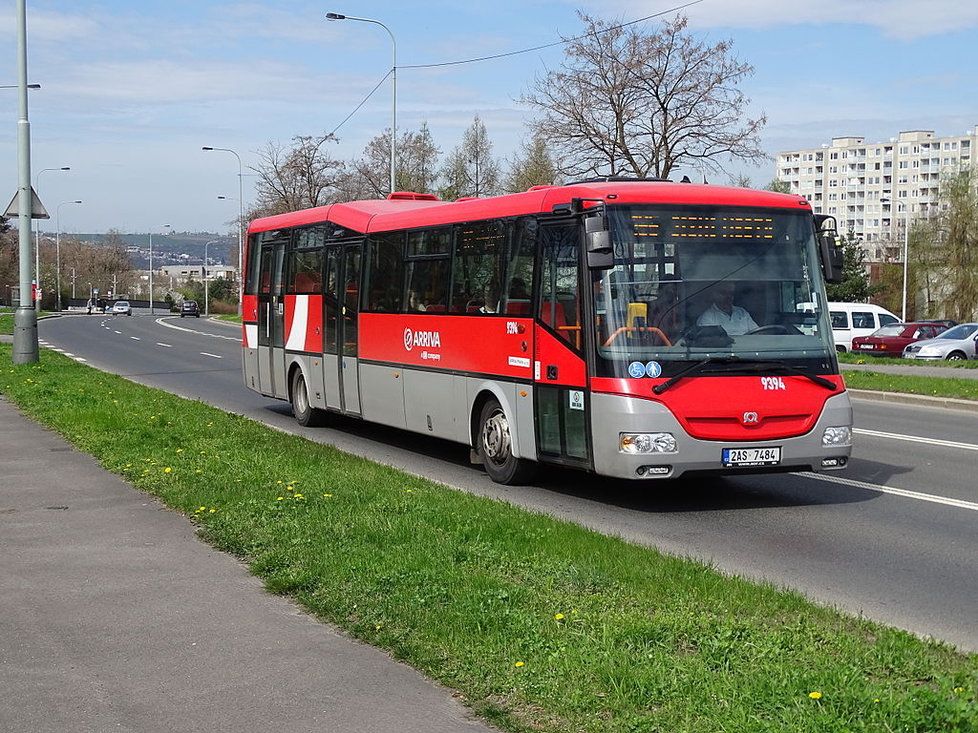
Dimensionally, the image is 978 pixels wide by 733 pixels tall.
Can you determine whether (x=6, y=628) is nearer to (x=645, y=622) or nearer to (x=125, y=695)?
(x=125, y=695)

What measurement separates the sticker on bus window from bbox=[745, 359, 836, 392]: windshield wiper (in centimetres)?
143

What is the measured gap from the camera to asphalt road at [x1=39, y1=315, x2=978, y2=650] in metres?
7.65

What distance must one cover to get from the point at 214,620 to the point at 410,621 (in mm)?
1066

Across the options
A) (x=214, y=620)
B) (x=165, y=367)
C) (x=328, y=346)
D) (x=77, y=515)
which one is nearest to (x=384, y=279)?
(x=328, y=346)

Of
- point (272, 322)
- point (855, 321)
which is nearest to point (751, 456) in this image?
point (272, 322)

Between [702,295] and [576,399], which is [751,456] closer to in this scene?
[702,295]

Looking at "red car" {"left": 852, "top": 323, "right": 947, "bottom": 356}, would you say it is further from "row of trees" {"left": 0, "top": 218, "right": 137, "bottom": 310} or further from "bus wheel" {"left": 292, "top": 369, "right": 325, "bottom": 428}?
"row of trees" {"left": 0, "top": 218, "right": 137, "bottom": 310}

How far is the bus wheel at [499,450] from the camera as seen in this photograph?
12.1 m

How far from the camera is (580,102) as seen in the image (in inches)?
1656

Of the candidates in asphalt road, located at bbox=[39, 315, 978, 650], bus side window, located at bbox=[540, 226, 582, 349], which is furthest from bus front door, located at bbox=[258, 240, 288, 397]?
bus side window, located at bbox=[540, 226, 582, 349]

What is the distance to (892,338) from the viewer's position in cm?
3934

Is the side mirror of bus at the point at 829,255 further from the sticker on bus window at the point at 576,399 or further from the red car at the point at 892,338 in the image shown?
the red car at the point at 892,338

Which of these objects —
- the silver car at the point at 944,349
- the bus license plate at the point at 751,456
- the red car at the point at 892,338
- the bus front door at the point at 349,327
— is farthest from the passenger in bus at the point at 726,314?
the red car at the point at 892,338

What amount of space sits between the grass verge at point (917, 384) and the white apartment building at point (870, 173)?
141 m
